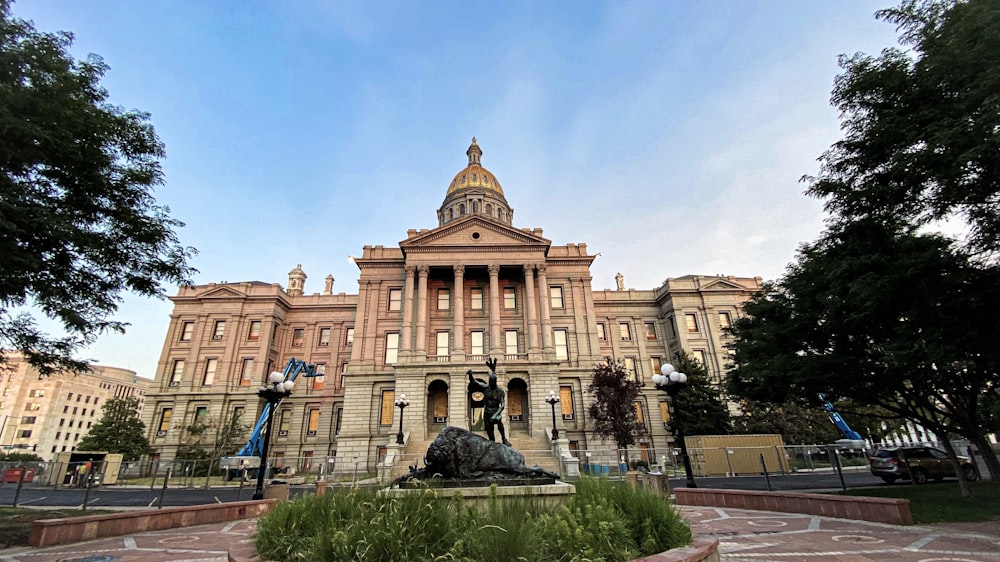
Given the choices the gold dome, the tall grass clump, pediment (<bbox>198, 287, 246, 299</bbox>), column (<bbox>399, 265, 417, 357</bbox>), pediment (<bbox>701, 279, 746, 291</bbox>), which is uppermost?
the gold dome

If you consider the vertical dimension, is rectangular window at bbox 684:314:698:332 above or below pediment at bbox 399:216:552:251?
below

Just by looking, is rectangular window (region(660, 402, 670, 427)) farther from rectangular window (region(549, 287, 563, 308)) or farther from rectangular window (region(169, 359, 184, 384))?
rectangular window (region(169, 359, 184, 384))

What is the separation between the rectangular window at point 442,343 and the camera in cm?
3356

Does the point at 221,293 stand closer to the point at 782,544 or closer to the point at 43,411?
the point at 782,544

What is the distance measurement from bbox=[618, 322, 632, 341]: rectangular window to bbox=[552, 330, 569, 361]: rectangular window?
9.17m

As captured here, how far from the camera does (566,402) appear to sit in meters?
33.8

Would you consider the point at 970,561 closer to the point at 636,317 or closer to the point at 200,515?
the point at 200,515

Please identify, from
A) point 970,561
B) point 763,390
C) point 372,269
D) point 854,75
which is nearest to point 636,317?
point 372,269

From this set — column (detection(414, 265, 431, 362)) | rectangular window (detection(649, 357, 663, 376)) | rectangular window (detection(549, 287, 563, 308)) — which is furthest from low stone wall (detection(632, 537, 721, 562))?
rectangular window (detection(649, 357, 663, 376))

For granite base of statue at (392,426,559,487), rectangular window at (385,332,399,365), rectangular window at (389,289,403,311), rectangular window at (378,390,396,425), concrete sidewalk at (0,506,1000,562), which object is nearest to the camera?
concrete sidewalk at (0,506,1000,562)

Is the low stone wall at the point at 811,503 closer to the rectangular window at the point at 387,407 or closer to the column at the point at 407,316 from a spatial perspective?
the column at the point at 407,316

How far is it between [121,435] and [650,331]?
150ft

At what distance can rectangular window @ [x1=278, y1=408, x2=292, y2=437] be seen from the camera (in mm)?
39188

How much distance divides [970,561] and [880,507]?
11.2 feet
